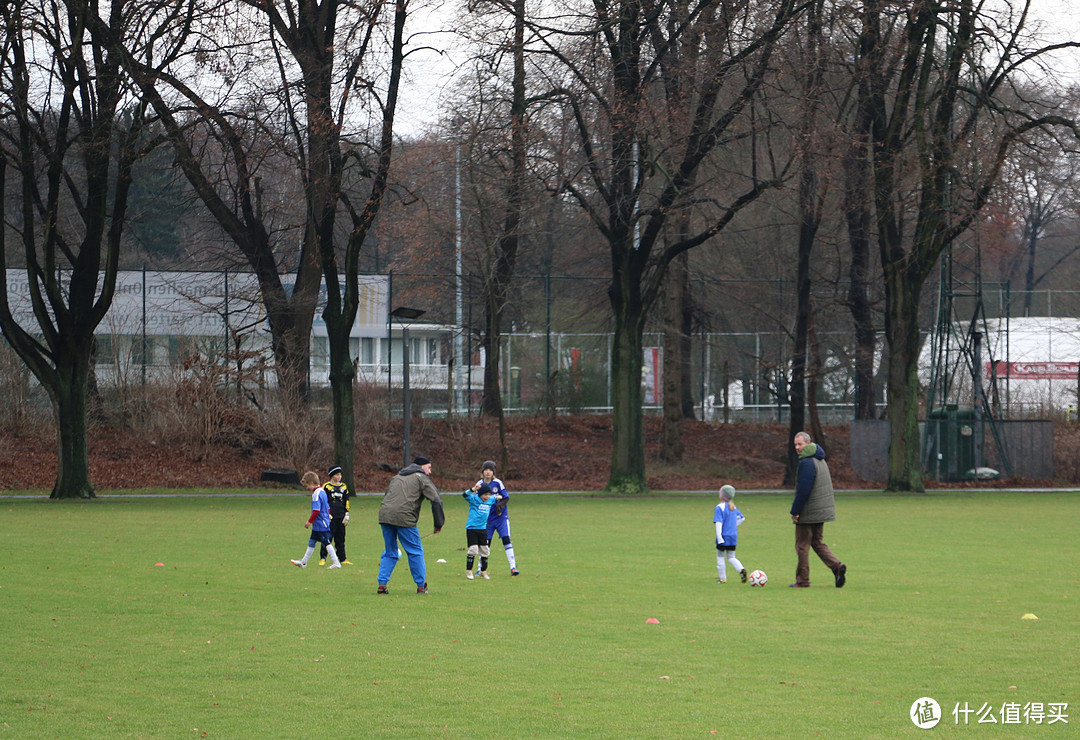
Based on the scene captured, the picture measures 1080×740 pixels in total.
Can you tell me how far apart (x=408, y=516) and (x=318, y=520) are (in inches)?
116

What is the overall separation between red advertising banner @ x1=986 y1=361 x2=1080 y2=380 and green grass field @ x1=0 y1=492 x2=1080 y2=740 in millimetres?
31030

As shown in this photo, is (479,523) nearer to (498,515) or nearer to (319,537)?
(498,515)

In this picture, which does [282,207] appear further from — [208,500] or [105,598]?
[105,598]

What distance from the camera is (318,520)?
53.4ft

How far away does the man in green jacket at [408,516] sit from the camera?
13703 mm

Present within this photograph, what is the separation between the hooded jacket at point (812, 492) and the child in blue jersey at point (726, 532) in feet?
2.45

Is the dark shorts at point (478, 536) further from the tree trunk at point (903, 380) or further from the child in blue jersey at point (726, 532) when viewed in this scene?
the tree trunk at point (903, 380)

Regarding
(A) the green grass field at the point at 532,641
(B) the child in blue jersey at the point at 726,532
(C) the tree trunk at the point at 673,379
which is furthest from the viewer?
(C) the tree trunk at the point at 673,379

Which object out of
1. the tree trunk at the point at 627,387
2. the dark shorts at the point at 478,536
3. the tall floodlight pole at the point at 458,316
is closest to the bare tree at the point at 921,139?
the tree trunk at the point at 627,387

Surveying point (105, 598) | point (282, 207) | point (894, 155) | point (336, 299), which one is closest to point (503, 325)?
point (282, 207)

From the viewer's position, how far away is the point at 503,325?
51.3 metres

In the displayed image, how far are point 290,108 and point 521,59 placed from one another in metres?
5.90

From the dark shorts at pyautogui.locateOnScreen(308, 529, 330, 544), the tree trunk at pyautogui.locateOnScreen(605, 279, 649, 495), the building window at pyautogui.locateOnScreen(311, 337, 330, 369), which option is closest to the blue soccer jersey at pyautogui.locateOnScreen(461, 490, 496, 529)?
the dark shorts at pyautogui.locateOnScreen(308, 529, 330, 544)

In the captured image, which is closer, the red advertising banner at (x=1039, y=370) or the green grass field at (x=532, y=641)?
the green grass field at (x=532, y=641)
